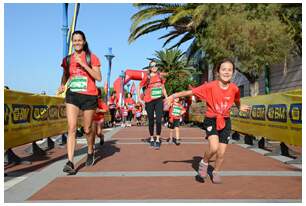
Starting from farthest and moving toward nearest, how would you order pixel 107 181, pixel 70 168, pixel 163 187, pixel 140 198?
pixel 70 168, pixel 107 181, pixel 163 187, pixel 140 198

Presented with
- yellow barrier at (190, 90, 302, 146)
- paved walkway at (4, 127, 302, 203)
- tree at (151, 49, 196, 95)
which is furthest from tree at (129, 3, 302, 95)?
tree at (151, 49, 196, 95)

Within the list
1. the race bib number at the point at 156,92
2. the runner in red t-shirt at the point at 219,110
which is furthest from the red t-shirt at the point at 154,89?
the runner in red t-shirt at the point at 219,110

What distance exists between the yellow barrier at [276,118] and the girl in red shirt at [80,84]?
11.5 ft

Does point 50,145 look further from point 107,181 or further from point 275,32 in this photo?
point 275,32

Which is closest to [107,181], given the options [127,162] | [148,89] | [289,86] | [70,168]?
[70,168]

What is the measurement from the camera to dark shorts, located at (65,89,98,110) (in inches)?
230

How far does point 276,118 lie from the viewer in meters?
8.08

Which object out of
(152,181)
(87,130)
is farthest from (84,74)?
(152,181)

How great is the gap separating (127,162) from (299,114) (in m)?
3.03

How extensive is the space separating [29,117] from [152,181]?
3298 millimetres

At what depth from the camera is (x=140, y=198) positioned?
13.3 feet

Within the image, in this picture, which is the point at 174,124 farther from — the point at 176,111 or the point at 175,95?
the point at 175,95

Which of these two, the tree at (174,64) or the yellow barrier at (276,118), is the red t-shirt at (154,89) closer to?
the yellow barrier at (276,118)

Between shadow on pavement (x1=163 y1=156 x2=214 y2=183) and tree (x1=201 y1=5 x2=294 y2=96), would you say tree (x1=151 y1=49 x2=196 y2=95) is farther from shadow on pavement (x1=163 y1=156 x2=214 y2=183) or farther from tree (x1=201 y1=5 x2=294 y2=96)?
shadow on pavement (x1=163 y1=156 x2=214 y2=183)
